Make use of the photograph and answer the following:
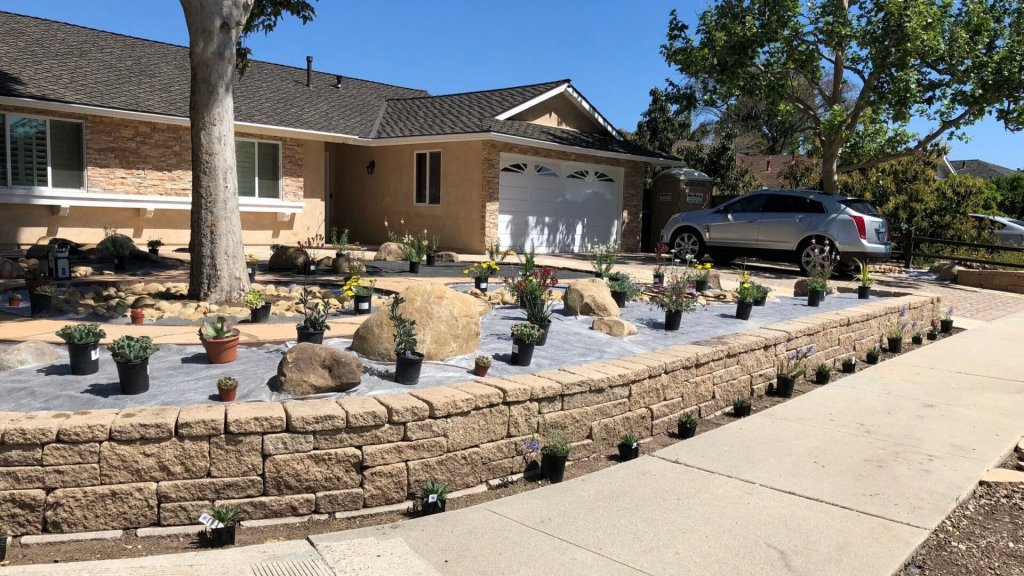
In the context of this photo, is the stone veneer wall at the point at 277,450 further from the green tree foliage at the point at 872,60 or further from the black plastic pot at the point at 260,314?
the green tree foliage at the point at 872,60

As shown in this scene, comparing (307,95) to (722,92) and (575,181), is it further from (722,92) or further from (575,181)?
(722,92)

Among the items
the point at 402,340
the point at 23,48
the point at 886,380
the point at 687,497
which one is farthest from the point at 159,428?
the point at 23,48

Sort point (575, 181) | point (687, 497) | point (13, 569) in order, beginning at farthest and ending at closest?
point (575, 181), point (687, 497), point (13, 569)

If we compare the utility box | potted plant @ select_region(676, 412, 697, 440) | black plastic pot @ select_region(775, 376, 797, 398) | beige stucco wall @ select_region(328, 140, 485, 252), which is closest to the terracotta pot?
potted plant @ select_region(676, 412, 697, 440)

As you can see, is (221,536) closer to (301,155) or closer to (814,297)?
(814,297)

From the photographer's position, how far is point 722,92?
17.5 m

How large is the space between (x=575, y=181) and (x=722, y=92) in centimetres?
415

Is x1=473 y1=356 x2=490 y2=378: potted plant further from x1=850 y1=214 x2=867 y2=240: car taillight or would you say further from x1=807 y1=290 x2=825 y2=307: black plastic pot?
x1=850 y1=214 x2=867 y2=240: car taillight

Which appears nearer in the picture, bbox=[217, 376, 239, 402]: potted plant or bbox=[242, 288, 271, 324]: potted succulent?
bbox=[217, 376, 239, 402]: potted plant

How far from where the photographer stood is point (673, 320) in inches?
285

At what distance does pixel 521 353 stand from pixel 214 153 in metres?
4.35

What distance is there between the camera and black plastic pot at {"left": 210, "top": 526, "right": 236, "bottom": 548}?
11.2 feet

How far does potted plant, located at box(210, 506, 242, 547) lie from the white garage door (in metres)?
13.8

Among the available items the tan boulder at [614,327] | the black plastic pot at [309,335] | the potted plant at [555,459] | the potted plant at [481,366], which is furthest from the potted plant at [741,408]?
the black plastic pot at [309,335]
